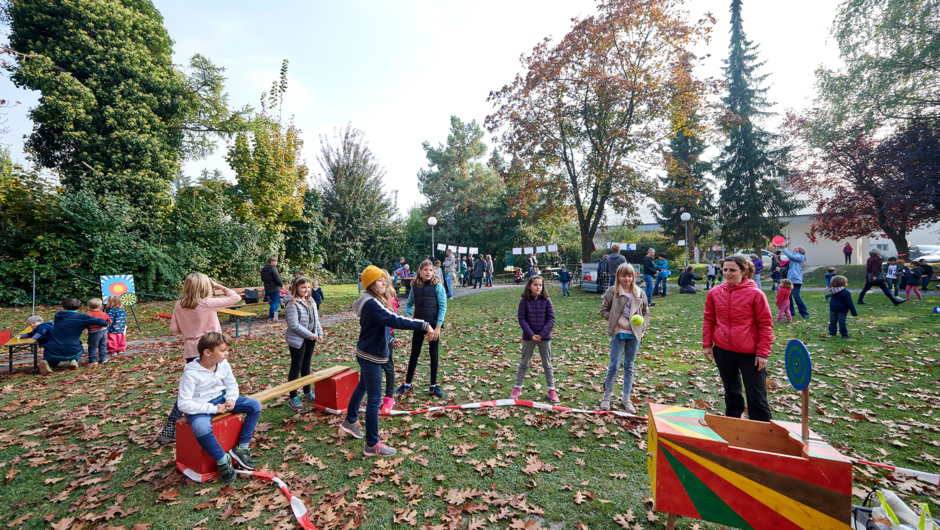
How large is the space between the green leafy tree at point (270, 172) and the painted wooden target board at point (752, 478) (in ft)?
71.9

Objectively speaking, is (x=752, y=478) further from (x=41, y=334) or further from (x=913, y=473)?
(x=41, y=334)

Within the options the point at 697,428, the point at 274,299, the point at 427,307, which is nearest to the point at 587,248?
the point at 274,299

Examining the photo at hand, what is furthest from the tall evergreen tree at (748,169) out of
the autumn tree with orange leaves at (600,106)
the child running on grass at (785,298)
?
the child running on grass at (785,298)

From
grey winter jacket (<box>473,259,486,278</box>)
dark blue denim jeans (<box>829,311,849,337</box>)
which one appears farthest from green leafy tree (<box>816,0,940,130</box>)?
grey winter jacket (<box>473,259,486,278</box>)

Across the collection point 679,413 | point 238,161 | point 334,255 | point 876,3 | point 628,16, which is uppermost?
point 876,3

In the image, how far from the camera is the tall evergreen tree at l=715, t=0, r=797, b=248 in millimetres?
29562

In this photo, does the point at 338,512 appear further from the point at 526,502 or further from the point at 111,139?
the point at 111,139

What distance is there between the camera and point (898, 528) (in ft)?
7.44

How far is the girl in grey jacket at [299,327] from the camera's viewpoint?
5477 millimetres

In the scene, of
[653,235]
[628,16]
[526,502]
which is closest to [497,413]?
[526,502]

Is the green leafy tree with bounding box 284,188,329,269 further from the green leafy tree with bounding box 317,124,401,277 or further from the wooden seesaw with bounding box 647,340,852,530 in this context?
the wooden seesaw with bounding box 647,340,852,530

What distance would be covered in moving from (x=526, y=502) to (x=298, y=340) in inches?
149

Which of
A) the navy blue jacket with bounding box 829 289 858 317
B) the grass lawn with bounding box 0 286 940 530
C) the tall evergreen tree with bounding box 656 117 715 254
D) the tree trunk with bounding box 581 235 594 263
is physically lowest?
the grass lawn with bounding box 0 286 940 530

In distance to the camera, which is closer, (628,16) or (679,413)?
(679,413)
